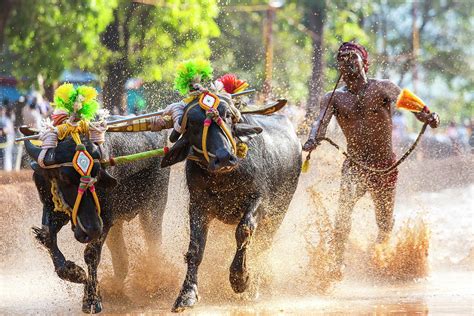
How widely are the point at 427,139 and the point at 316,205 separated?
58.1 ft

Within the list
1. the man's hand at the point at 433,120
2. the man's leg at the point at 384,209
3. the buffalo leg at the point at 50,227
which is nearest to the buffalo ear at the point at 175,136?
the buffalo leg at the point at 50,227

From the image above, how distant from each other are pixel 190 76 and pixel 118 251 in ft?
7.18

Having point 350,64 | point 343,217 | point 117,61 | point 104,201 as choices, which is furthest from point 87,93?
point 117,61

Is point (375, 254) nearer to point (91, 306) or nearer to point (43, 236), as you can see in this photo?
point (91, 306)

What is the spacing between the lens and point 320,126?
975 cm

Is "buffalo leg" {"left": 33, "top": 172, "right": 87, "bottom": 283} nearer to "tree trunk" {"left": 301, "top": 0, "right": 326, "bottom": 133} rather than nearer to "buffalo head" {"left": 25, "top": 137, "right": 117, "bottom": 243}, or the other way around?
"buffalo head" {"left": 25, "top": 137, "right": 117, "bottom": 243}

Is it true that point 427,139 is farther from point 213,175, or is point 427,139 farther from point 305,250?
point 213,175

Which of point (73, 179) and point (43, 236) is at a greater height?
point (73, 179)

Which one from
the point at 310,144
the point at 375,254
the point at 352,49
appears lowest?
the point at 375,254

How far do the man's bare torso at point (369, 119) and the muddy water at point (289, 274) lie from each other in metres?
0.60

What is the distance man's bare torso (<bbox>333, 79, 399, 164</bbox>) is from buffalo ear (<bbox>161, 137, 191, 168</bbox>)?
2163 mm

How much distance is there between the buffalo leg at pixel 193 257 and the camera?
8.05 meters

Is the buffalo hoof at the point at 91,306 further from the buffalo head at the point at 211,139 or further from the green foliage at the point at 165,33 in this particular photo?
the green foliage at the point at 165,33

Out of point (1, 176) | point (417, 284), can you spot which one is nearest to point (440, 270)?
point (417, 284)
